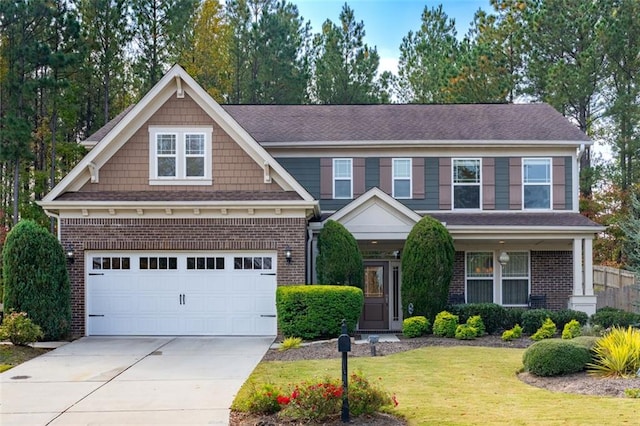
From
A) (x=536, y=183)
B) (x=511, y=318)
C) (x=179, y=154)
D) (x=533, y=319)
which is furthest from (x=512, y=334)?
(x=179, y=154)

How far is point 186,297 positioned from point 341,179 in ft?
21.8

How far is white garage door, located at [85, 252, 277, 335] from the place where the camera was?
18391 mm

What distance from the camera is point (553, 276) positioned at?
2234 cm

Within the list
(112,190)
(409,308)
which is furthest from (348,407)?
(112,190)

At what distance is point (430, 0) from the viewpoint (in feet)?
147

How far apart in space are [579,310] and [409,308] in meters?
5.38

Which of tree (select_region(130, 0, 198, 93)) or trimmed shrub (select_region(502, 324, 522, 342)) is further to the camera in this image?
tree (select_region(130, 0, 198, 93))

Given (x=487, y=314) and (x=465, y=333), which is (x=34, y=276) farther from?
(x=487, y=314)

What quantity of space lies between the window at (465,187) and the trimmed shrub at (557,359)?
1023 centimetres

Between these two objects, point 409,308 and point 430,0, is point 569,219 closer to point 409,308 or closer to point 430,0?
point 409,308

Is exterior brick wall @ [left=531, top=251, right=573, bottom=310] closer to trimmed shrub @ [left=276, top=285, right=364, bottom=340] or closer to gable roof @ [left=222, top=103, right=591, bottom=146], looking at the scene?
gable roof @ [left=222, top=103, right=591, bottom=146]

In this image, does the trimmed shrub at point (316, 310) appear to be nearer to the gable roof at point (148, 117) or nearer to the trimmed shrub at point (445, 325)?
the trimmed shrub at point (445, 325)

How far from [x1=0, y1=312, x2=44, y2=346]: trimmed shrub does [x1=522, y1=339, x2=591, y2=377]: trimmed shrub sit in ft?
34.0

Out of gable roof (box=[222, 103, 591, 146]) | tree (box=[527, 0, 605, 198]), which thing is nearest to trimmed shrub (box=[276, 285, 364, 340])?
gable roof (box=[222, 103, 591, 146])
